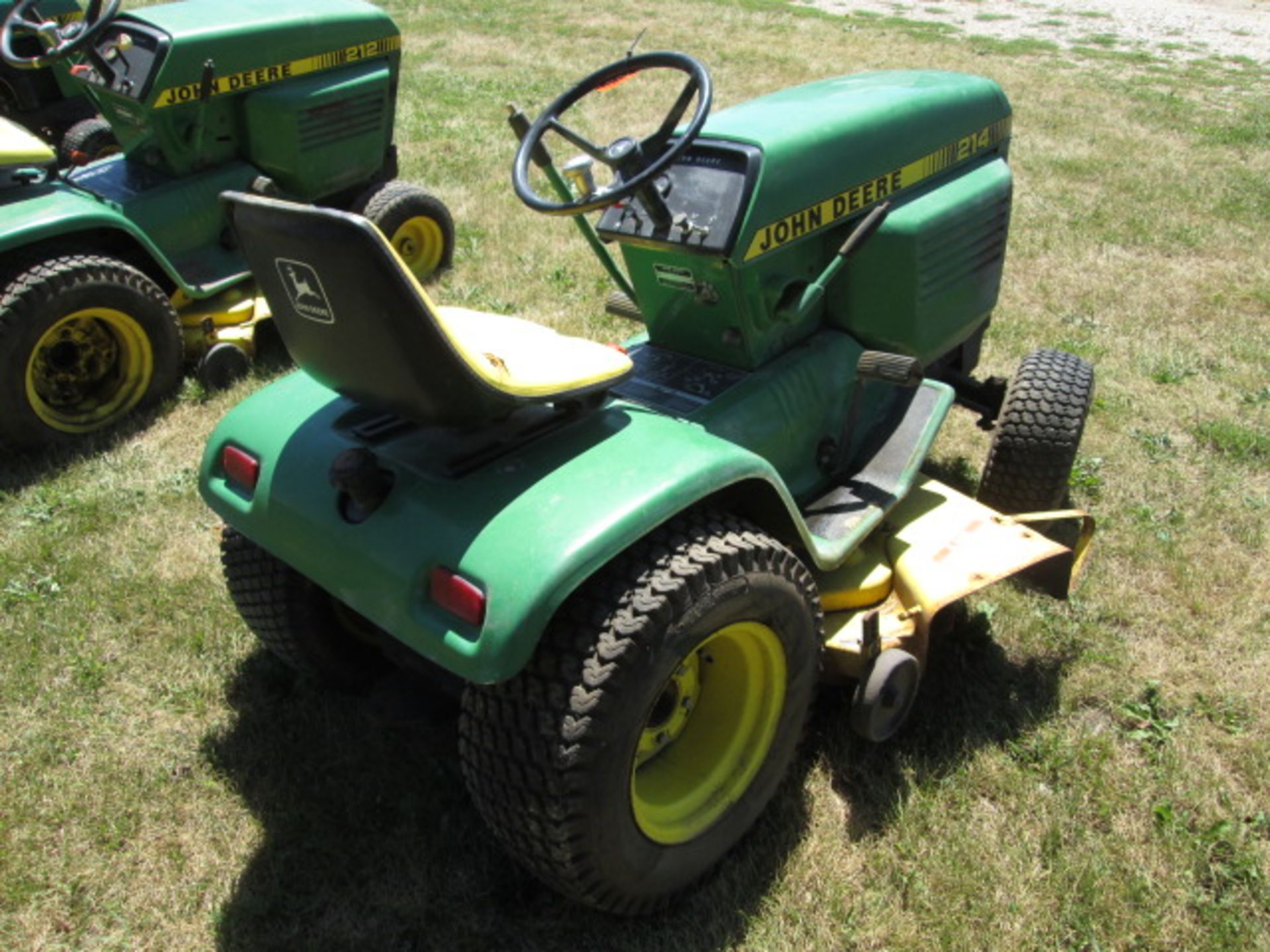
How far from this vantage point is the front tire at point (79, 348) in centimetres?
394

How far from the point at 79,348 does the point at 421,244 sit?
187cm

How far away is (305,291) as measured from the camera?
2.04 meters

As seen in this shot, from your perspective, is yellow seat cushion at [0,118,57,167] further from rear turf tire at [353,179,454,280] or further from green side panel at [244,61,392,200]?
rear turf tire at [353,179,454,280]

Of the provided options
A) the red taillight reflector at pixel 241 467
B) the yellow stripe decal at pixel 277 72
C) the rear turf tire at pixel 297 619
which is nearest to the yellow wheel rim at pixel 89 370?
the yellow stripe decal at pixel 277 72

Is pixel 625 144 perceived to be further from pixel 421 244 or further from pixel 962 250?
pixel 421 244

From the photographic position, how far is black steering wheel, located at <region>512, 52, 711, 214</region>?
8.17 feet

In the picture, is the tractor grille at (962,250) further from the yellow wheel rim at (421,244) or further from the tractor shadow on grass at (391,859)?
the yellow wheel rim at (421,244)

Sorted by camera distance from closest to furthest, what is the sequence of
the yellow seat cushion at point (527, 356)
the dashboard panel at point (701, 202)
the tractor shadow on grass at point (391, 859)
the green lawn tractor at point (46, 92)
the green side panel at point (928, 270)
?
the yellow seat cushion at point (527, 356) < the tractor shadow on grass at point (391, 859) < the dashboard panel at point (701, 202) < the green side panel at point (928, 270) < the green lawn tractor at point (46, 92)

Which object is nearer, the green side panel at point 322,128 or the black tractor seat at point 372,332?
the black tractor seat at point 372,332

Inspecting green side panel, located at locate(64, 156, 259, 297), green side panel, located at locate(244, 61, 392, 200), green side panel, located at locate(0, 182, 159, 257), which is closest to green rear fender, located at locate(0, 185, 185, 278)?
green side panel, located at locate(0, 182, 159, 257)

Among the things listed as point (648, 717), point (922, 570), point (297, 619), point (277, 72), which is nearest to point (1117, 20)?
point (277, 72)

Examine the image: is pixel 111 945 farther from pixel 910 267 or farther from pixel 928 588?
pixel 910 267

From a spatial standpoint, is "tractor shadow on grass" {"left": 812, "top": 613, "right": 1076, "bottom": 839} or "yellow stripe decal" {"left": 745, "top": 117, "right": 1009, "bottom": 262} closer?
"tractor shadow on grass" {"left": 812, "top": 613, "right": 1076, "bottom": 839}

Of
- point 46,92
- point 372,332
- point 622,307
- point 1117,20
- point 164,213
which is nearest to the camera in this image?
point 372,332
